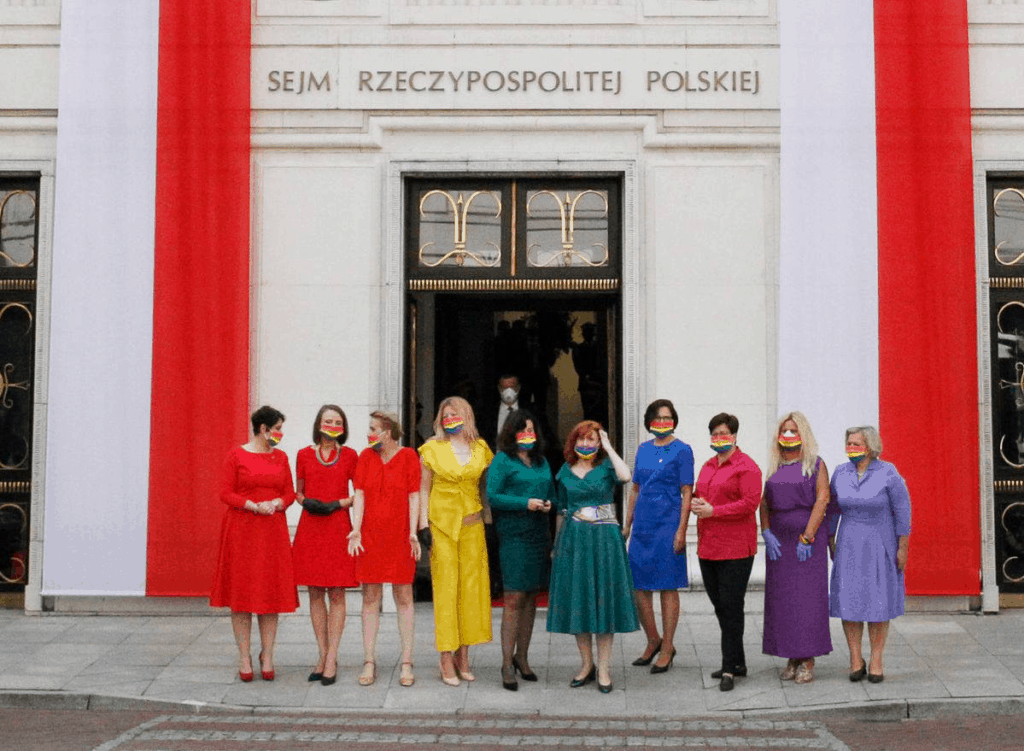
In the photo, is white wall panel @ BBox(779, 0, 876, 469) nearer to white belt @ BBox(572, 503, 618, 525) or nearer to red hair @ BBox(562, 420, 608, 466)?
red hair @ BBox(562, 420, 608, 466)

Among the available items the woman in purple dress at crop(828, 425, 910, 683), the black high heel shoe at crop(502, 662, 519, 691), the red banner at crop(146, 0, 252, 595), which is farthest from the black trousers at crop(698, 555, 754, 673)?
the red banner at crop(146, 0, 252, 595)

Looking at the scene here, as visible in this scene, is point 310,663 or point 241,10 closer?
Result: point 310,663

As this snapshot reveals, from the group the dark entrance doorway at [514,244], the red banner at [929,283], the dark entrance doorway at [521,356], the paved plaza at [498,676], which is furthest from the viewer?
the dark entrance doorway at [521,356]

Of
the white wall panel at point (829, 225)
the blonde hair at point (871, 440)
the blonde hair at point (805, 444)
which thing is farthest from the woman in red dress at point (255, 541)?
the white wall panel at point (829, 225)

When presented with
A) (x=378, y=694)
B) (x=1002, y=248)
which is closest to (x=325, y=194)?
(x=378, y=694)

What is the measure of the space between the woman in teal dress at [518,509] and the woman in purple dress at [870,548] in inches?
80.5

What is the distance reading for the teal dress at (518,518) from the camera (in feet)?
30.6

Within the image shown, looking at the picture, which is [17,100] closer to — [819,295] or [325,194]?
[325,194]

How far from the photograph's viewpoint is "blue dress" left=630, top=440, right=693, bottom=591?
973cm

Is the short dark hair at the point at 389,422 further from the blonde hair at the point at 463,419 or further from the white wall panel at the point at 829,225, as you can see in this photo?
the white wall panel at the point at 829,225

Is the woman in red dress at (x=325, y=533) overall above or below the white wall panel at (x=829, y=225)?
below

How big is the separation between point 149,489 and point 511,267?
3.81 meters

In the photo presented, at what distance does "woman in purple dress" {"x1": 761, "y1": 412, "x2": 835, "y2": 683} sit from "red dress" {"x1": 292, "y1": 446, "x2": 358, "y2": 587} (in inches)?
116

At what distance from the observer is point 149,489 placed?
12.1 m
